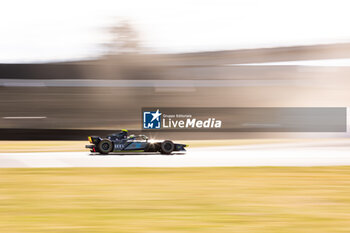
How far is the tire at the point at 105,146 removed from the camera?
1366 centimetres

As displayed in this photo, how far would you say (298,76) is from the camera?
96.4ft

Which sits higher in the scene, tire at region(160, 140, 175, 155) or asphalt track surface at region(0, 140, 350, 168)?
tire at region(160, 140, 175, 155)

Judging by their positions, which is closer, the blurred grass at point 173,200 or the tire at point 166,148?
the blurred grass at point 173,200

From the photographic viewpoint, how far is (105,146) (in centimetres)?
1370

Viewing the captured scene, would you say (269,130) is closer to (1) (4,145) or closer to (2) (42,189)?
(1) (4,145)

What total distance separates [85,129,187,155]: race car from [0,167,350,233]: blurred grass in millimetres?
3093

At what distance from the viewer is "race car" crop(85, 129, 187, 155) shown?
44.7ft

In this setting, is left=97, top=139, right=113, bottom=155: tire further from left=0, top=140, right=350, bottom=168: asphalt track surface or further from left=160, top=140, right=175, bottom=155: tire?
left=160, top=140, right=175, bottom=155: tire

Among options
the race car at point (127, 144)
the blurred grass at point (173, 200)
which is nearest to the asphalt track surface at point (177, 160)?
the race car at point (127, 144)
